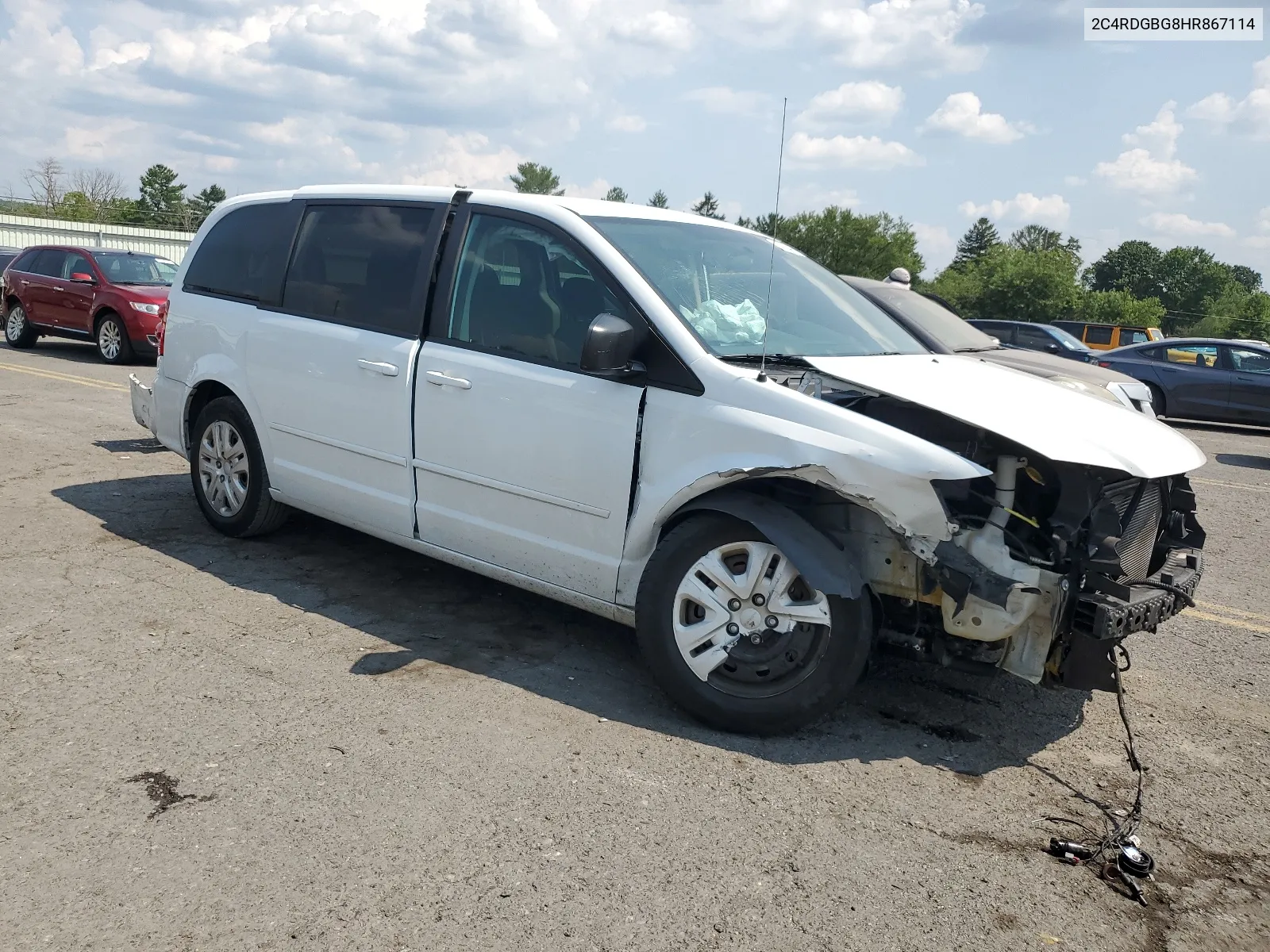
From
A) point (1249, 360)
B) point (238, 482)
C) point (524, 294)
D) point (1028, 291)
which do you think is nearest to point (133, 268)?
point (238, 482)

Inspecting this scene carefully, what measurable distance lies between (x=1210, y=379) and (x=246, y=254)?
15206mm

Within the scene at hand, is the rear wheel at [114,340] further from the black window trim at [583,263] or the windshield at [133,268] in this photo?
the black window trim at [583,263]

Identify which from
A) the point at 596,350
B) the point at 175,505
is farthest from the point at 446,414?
the point at 175,505

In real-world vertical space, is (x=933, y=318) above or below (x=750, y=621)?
above

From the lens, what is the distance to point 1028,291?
75.6 meters

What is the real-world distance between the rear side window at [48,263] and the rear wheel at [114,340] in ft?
5.26

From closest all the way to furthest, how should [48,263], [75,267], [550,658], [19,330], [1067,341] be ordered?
[550,658] < [75,267] < [48,263] < [19,330] < [1067,341]

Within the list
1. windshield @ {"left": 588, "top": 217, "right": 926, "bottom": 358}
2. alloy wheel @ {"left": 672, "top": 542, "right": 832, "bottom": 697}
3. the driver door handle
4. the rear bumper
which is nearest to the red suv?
the rear bumper

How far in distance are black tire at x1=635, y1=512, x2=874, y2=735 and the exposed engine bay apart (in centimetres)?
22

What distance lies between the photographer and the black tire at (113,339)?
16234 millimetres

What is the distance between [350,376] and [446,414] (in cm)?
68

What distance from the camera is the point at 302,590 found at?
540 cm

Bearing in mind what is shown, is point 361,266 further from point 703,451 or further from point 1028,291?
point 1028,291

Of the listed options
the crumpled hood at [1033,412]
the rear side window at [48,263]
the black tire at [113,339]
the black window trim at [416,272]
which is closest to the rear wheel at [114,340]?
the black tire at [113,339]
